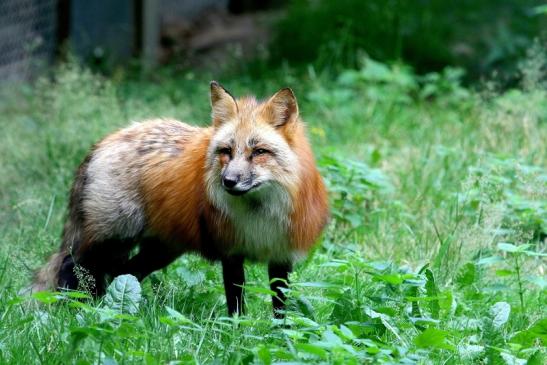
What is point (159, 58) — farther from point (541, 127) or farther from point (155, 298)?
point (155, 298)

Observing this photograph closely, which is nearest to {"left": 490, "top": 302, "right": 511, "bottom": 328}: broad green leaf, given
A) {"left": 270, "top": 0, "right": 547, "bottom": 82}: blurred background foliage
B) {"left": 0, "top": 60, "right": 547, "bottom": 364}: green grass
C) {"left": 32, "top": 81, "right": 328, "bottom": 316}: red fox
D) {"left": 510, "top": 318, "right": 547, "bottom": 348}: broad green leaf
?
{"left": 0, "top": 60, "right": 547, "bottom": 364}: green grass

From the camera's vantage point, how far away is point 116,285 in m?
4.78

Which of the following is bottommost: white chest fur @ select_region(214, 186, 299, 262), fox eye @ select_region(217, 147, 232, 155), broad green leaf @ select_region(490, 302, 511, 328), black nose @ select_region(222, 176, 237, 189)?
broad green leaf @ select_region(490, 302, 511, 328)

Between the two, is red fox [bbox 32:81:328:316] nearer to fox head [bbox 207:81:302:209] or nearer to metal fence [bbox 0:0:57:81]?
fox head [bbox 207:81:302:209]

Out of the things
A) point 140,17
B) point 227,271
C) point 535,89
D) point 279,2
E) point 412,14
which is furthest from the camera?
point 279,2

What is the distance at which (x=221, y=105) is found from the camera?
17.9 ft

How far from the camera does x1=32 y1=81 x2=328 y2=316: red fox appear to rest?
5297 mm

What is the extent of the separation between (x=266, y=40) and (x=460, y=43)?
2872mm

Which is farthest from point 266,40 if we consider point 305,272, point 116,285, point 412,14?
point 116,285

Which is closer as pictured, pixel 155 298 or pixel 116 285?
pixel 116 285

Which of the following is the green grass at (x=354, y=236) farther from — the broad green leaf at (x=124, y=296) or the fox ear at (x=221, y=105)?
the fox ear at (x=221, y=105)

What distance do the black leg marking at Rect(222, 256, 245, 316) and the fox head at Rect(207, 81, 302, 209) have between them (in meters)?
0.39

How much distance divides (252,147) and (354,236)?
6.31 ft

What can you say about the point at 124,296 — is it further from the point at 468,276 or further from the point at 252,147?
the point at 468,276
